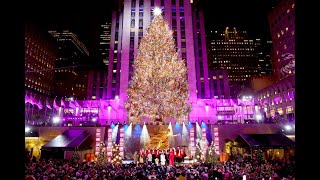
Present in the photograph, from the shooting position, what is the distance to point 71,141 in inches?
1288

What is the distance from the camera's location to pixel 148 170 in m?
20.4

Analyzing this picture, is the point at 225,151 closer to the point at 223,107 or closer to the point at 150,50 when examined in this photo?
the point at 223,107

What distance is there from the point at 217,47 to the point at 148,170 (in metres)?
118

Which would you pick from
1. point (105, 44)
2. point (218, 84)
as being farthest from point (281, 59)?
point (105, 44)

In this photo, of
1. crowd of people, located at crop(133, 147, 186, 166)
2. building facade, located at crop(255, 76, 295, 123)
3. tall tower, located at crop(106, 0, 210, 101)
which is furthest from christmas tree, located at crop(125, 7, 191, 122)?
building facade, located at crop(255, 76, 295, 123)

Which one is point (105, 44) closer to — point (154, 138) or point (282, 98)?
point (282, 98)

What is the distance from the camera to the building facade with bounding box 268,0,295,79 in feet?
239

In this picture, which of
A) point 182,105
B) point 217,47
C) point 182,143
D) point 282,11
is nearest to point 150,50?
point 182,105

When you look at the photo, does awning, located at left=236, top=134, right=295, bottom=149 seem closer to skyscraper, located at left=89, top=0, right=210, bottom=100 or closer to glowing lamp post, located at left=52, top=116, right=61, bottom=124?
skyscraper, located at left=89, top=0, right=210, bottom=100

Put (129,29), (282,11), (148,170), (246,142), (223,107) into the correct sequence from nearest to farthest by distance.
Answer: (148,170) < (246,142) < (223,107) < (129,29) < (282,11)

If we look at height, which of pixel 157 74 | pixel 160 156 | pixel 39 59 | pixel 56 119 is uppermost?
pixel 39 59

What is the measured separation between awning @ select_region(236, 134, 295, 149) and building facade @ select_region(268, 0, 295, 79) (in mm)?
42271

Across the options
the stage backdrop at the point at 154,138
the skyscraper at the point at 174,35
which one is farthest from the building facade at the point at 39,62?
the stage backdrop at the point at 154,138

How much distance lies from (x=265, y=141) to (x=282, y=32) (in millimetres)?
57331
